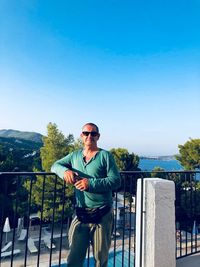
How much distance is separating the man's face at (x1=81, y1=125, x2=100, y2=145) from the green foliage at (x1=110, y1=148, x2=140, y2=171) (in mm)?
19770

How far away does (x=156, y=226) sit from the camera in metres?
2.48

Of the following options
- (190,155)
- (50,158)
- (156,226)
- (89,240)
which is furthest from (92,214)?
(190,155)

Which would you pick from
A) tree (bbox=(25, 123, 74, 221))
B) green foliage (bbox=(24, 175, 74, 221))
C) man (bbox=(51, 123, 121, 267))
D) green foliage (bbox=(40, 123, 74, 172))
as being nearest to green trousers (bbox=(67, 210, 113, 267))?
man (bbox=(51, 123, 121, 267))

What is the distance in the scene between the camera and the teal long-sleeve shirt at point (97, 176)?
5.98 ft

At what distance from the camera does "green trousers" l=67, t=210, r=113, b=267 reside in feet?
6.37

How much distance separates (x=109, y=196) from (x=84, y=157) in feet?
1.30

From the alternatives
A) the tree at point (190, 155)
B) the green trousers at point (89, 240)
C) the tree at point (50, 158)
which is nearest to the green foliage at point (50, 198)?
the tree at point (50, 158)

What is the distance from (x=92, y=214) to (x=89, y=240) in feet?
0.86

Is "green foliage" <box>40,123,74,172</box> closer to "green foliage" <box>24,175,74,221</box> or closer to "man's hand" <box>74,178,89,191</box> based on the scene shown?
"green foliage" <box>24,175,74,221</box>

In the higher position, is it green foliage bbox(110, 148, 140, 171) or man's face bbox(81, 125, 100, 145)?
man's face bbox(81, 125, 100, 145)

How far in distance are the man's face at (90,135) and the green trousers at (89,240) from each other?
63 cm

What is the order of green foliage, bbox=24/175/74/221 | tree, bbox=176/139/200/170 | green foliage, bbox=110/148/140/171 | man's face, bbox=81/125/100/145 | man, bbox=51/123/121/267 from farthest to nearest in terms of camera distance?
tree, bbox=176/139/200/170
green foliage, bbox=110/148/140/171
green foliage, bbox=24/175/74/221
man's face, bbox=81/125/100/145
man, bbox=51/123/121/267

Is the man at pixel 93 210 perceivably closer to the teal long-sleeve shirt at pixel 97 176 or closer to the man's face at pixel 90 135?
the teal long-sleeve shirt at pixel 97 176

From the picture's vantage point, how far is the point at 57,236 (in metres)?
18.0
